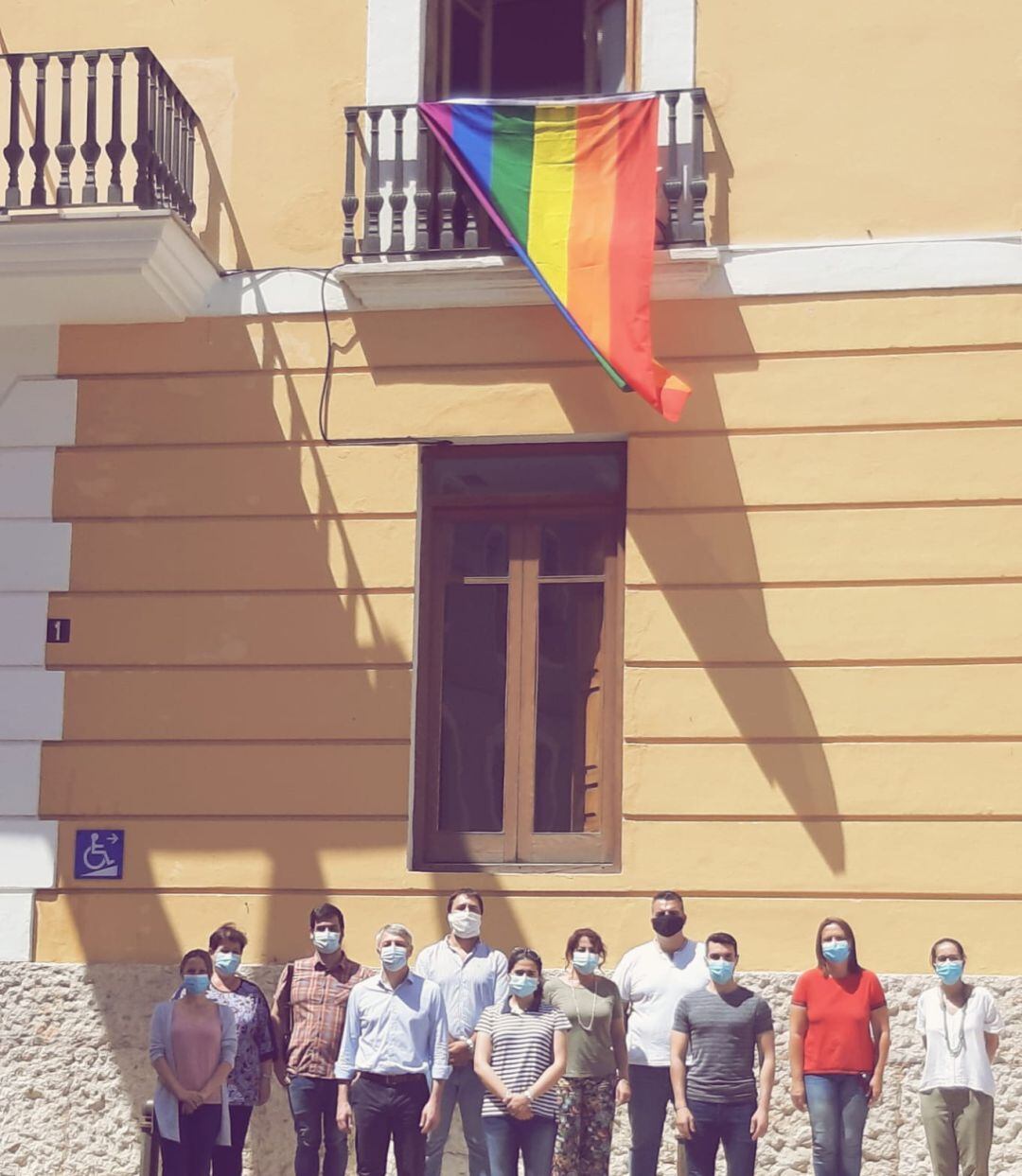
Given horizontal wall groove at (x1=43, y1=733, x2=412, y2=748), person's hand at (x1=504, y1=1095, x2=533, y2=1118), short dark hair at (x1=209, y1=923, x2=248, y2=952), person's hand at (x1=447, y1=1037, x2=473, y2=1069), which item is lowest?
person's hand at (x1=504, y1=1095, x2=533, y2=1118)

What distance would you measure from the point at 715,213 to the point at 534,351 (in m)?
1.33

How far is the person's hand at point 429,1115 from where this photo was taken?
392 inches

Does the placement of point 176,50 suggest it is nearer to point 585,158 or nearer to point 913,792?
Result: point 585,158

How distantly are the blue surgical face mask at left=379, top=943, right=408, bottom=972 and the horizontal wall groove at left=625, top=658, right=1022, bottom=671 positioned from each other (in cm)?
245

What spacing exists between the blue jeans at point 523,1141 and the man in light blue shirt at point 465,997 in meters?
0.46

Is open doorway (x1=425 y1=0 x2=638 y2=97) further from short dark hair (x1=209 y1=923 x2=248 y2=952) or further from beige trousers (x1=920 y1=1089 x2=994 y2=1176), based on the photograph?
beige trousers (x1=920 y1=1089 x2=994 y2=1176)

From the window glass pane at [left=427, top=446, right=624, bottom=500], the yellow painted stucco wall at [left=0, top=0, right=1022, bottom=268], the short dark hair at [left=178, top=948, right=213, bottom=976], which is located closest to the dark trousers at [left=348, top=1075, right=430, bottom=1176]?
the short dark hair at [left=178, top=948, right=213, bottom=976]

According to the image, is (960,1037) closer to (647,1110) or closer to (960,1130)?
(960,1130)

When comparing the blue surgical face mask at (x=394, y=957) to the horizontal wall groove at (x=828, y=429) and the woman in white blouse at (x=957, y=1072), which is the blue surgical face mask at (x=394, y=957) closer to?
the woman in white blouse at (x=957, y=1072)

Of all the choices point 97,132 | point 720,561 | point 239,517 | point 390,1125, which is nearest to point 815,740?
point 720,561

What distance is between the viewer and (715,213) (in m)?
12.3

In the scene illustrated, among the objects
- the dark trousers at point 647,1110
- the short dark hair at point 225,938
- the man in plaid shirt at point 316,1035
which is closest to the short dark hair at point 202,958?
the short dark hair at point 225,938

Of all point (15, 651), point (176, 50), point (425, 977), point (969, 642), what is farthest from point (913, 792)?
point (176, 50)

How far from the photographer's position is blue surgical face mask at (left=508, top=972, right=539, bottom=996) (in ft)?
32.9
